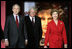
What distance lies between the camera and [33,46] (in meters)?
5.91

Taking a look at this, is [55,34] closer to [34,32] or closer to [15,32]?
[34,32]

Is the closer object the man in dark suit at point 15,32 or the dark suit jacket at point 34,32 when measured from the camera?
the man in dark suit at point 15,32

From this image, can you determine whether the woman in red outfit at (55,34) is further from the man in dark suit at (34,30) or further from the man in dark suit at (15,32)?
the man in dark suit at (15,32)

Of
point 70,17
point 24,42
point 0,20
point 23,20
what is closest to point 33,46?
point 24,42

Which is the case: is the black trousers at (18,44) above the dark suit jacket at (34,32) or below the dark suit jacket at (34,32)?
below

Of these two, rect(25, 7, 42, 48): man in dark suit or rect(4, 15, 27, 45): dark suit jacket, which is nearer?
rect(4, 15, 27, 45): dark suit jacket

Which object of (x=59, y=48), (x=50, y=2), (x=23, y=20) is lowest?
(x=59, y=48)

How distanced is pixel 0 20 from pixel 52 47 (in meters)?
2.06

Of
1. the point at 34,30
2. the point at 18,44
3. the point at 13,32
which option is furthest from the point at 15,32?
the point at 34,30

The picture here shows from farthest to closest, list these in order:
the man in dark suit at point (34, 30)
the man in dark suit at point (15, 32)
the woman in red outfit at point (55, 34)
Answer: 1. the man in dark suit at point (34, 30)
2. the woman in red outfit at point (55, 34)
3. the man in dark suit at point (15, 32)

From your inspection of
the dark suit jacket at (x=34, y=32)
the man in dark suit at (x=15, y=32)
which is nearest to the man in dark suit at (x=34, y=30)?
the dark suit jacket at (x=34, y=32)

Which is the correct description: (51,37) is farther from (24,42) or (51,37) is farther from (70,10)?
(70,10)

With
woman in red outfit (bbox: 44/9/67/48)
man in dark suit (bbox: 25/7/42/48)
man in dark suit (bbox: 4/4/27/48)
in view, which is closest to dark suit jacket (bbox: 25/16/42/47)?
man in dark suit (bbox: 25/7/42/48)

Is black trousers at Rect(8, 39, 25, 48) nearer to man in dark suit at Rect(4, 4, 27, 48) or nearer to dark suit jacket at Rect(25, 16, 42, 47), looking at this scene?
man in dark suit at Rect(4, 4, 27, 48)
